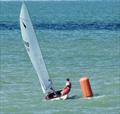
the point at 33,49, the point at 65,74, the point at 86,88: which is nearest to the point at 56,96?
the point at 86,88

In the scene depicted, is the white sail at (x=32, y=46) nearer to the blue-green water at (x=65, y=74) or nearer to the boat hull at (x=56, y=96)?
the boat hull at (x=56, y=96)

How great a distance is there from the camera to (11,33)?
93.9 m

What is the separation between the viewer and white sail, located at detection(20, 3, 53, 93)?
39250mm

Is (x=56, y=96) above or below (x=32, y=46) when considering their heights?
below

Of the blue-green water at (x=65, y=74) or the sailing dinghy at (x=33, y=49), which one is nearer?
the blue-green water at (x=65, y=74)

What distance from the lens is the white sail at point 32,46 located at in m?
39.2

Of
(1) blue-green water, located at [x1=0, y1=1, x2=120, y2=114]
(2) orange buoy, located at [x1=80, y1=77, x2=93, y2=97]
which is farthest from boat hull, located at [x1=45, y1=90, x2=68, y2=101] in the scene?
(2) orange buoy, located at [x1=80, y1=77, x2=93, y2=97]

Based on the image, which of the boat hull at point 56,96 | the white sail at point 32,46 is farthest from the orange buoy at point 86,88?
the white sail at point 32,46

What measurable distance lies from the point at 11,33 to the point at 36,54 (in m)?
54.1

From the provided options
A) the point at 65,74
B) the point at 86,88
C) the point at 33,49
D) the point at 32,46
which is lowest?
the point at 65,74

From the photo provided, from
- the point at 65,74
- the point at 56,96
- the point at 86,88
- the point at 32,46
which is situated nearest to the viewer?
the point at 56,96

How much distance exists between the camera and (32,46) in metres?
39.8

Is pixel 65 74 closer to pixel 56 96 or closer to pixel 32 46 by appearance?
pixel 32 46

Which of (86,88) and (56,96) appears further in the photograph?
(86,88)
